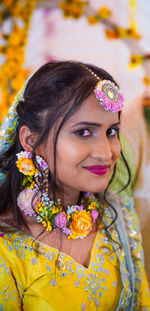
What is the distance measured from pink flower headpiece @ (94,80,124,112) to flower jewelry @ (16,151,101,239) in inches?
11.1

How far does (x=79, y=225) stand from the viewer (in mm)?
1234

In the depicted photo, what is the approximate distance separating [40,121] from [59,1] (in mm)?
1495

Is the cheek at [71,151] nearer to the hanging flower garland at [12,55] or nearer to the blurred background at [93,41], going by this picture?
the hanging flower garland at [12,55]

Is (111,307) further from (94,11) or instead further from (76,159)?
(94,11)

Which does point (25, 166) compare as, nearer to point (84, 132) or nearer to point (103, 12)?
point (84, 132)

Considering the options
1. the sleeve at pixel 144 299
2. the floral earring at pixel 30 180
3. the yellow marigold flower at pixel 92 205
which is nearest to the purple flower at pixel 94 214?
the yellow marigold flower at pixel 92 205

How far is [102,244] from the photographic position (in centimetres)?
131

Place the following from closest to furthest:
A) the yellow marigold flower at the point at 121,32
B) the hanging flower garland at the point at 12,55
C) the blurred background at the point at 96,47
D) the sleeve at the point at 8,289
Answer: the sleeve at the point at 8,289 < the blurred background at the point at 96,47 < the hanging flower garland at the point at 12,55 < the yellow marigold flower at the point at 121,32

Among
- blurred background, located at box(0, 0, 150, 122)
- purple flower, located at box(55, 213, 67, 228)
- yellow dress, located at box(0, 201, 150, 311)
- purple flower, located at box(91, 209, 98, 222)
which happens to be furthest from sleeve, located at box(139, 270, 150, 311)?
blurred background, located at box(0, 0, 150, 122)

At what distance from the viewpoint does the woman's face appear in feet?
3.53

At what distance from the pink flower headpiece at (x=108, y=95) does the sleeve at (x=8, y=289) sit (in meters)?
0.58

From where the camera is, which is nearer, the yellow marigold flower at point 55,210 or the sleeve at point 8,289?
the sleeve at point 8,289

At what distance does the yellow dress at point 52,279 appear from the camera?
109 centimetres

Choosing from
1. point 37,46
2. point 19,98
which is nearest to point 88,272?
point 19,98
